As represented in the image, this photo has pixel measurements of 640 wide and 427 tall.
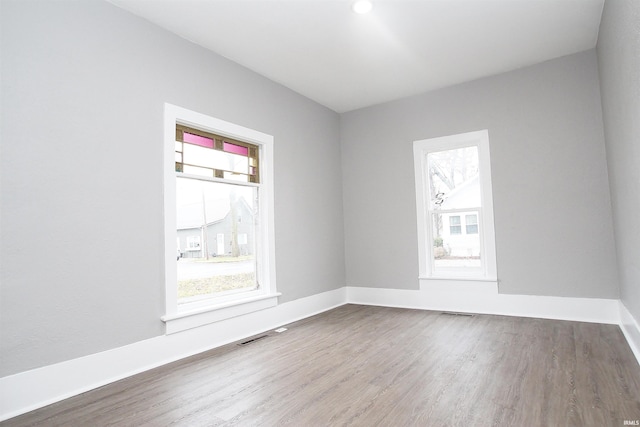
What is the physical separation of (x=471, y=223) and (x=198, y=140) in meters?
3.59

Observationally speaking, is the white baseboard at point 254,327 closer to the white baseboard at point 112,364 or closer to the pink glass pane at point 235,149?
the white baseboard at point 112,364

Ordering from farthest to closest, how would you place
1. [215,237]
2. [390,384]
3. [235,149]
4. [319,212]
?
[319,212], [235,149], [215,237], [390,384]

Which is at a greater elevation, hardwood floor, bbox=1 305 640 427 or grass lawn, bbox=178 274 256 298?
grass lawn, bbox=178 274 256 298

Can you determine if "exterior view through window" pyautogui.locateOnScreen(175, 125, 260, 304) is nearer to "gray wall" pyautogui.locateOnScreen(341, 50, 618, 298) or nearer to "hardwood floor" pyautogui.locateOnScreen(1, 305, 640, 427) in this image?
"hardwood floor" pyautogui.locateOnScreen(1, 305, 640, 427)

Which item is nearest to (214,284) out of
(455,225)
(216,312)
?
(216,312)

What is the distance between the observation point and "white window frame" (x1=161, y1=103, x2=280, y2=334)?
323 centimetres

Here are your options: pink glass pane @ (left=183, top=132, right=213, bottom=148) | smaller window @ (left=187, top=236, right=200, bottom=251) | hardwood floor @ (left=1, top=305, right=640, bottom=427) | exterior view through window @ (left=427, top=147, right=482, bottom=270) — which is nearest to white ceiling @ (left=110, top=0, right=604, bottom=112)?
pink glass pane @ (left=183, top=132, right=213, bottom=148)

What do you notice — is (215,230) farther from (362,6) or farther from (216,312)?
(362,6)

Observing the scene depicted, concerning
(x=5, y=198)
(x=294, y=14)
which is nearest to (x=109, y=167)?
(x=5, y=198)

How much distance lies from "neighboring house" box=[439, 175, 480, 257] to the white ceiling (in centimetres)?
148

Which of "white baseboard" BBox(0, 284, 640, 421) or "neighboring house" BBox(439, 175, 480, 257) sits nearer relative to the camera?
"white baseboard" BBox(0, 284, 640, 421)

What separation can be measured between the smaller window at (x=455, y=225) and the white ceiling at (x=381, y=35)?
1.84m

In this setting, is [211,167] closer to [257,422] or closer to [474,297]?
[257,422]

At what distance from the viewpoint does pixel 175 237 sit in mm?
3289
